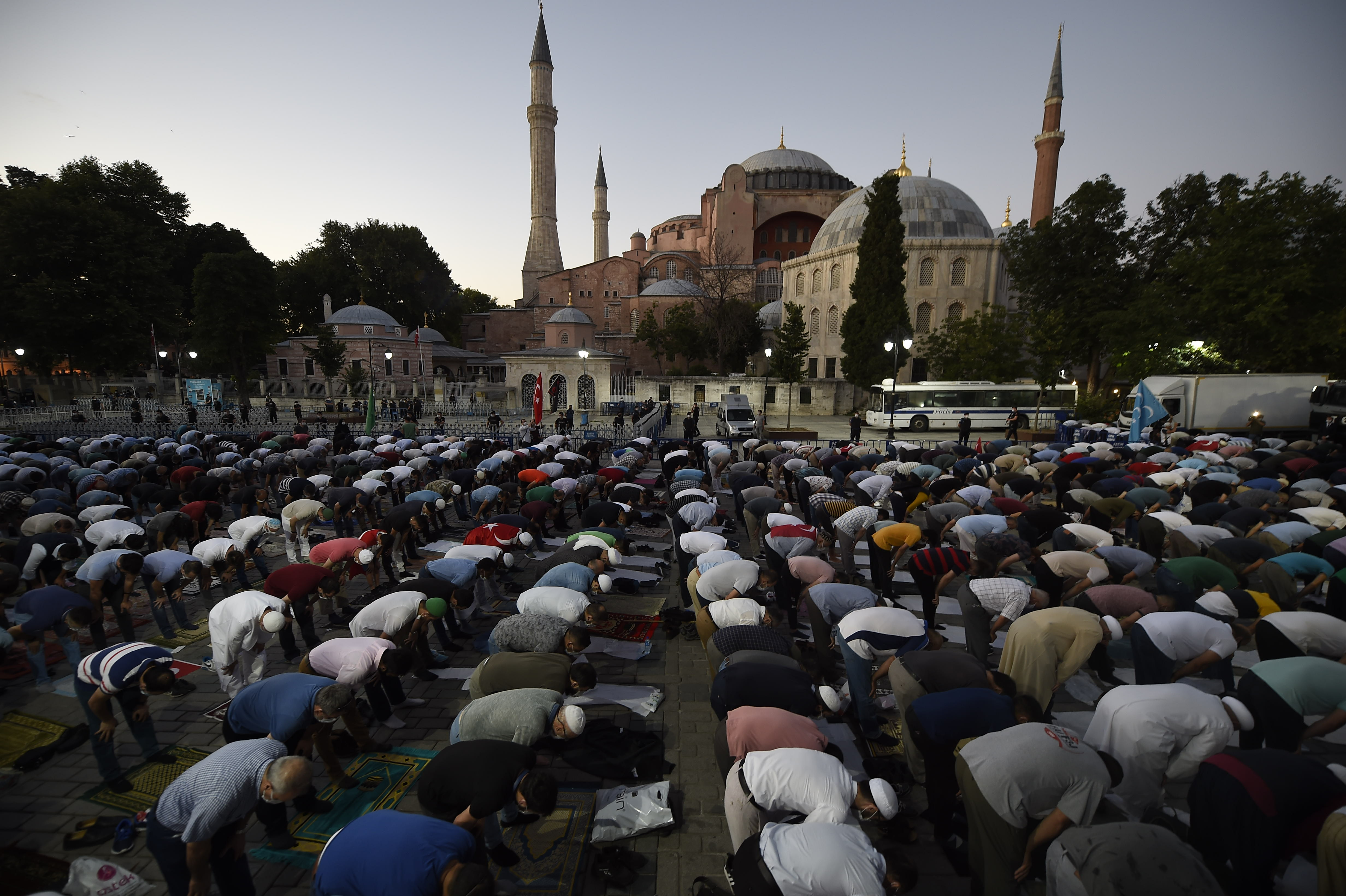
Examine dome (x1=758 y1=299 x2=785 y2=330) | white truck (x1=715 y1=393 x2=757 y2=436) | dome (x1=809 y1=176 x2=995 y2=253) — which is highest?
dome (x1=809 y1=176 x2=995 y2=253)

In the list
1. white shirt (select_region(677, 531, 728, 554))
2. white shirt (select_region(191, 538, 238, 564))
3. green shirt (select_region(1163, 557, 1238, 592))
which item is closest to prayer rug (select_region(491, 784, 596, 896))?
white shirt (select_region(677, 531, 728, 554))

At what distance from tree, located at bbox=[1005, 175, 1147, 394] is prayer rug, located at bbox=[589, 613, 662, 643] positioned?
28525 millimetres

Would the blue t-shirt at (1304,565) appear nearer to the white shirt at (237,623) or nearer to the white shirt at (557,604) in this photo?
the white shirt at (557,604)

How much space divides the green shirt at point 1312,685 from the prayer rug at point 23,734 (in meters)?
9.91

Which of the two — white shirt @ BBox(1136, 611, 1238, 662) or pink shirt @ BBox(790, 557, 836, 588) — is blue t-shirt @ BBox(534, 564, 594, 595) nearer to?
pink shirt @ BBox(790, 557, 836, 588)

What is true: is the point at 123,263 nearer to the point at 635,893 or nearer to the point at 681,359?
the point at 681,359

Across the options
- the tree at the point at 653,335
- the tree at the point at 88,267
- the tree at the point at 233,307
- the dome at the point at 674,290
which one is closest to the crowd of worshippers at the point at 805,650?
the tree at the point at 88,267

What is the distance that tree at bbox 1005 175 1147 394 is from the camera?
29.2 m

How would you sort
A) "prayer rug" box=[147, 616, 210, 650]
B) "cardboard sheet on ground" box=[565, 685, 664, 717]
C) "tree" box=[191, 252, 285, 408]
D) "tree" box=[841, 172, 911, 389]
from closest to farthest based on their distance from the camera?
"cardboard sheet on ground" box=[565, 685, 664, 717] → "prayer rug" box=[147, 616, 210, 650] → "tree" box=[841, 172, 911, 389] → "tree" box=[191, 252, 285, 408]

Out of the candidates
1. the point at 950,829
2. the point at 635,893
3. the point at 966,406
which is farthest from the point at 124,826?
the point at 966,406

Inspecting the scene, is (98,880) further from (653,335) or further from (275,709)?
(653,335)

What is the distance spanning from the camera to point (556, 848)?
4.00m

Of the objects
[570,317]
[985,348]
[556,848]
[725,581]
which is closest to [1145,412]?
[985,348]

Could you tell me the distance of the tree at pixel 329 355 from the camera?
1464 inches
